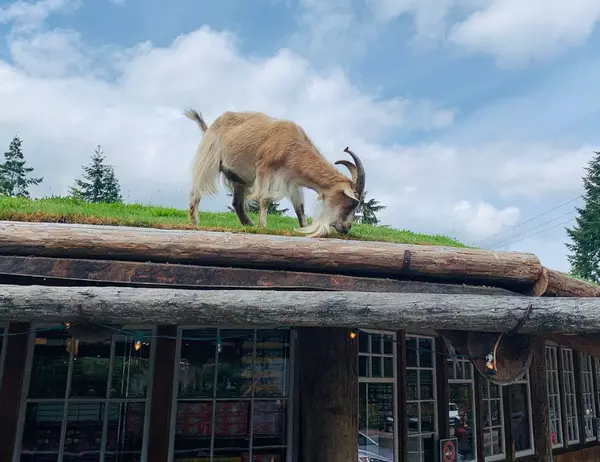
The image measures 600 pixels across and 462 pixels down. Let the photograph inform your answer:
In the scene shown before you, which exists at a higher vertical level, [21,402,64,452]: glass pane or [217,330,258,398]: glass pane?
[217,330,258,398]: glass pane

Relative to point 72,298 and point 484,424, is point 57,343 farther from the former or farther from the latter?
point 484,424

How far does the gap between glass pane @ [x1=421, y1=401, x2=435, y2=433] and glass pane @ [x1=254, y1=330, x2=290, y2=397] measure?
8.45ft

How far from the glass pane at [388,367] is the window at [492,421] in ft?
7.01

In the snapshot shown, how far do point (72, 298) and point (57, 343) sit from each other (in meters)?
2.51

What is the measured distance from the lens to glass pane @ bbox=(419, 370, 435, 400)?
24.6 ft

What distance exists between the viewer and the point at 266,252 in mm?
3689

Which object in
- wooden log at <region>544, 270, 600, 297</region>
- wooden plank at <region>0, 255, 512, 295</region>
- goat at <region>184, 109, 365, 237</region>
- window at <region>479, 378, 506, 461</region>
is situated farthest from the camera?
window at <region>479, 378, 506, 461</region>

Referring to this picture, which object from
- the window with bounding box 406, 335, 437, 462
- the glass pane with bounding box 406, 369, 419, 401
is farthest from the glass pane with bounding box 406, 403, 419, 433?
the glass pane with bounding box 406, 369, 419, 401

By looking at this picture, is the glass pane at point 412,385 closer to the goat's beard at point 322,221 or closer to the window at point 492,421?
the window at point 492,421

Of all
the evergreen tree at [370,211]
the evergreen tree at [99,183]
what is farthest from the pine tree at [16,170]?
the evergreen tree at [370,211]

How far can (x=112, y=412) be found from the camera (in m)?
5.30

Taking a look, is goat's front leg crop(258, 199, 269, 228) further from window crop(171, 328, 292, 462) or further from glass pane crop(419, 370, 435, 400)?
glass pane crop(419, 370, 435, 400)

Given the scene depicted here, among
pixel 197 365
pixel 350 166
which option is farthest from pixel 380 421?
pixel 350 166

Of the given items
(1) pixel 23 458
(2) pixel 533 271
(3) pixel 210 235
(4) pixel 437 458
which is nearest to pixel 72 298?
(3) pixel 210 235
